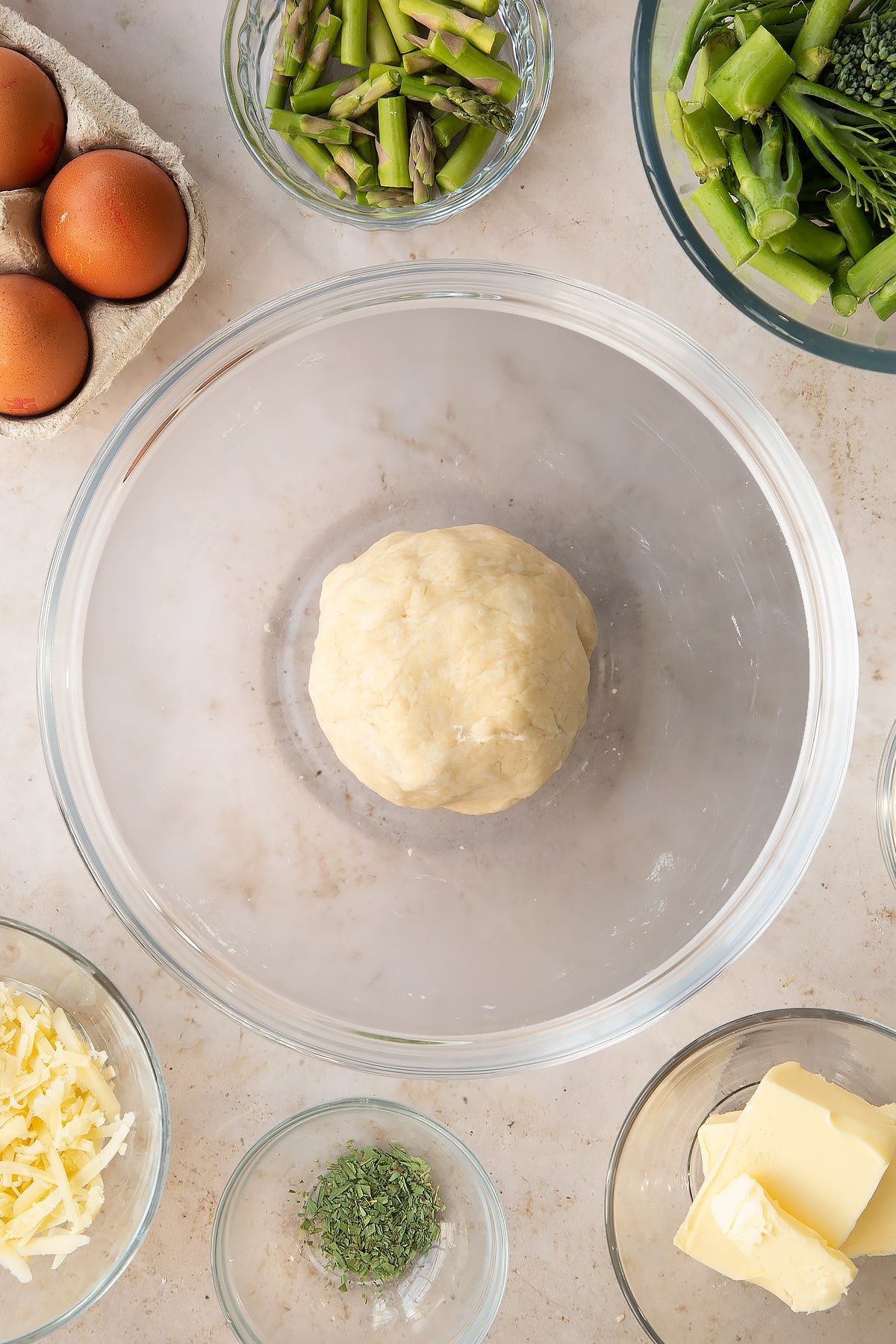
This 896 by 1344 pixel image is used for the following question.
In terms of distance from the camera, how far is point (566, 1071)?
132 cm

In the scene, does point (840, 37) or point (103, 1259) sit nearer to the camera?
point (840, 37)

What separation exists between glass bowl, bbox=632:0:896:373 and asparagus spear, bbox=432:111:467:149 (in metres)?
0.24

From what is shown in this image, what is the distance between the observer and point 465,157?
3.96 feet

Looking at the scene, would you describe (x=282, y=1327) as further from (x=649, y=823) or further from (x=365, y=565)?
(x=365, y=565)

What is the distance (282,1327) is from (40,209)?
160 cm

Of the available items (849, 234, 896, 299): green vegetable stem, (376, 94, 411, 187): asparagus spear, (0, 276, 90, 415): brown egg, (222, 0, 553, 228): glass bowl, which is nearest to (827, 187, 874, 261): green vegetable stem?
(849, 234, 896, 299): green vegetable stem

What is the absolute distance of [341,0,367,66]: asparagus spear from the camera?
46.0 inches

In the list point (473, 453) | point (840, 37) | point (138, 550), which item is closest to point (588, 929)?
point (473, 453)

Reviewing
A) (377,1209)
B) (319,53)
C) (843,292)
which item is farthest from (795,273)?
(377,1209)

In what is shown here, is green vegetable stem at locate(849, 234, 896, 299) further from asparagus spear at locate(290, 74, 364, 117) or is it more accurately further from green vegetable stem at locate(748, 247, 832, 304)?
asparagus spear at locate(290, 74, 364, 117)

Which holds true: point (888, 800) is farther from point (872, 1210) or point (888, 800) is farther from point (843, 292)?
point (843, 292)

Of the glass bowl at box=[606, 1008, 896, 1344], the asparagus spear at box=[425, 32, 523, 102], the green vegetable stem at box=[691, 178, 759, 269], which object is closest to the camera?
the green vegetable stem at box=[691, 178, 759, 269]

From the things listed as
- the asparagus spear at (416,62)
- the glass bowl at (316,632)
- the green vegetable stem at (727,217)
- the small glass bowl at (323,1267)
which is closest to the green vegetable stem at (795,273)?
the green vegetable stem at (727,217)

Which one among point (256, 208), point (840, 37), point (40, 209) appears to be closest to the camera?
point (840, 37)
